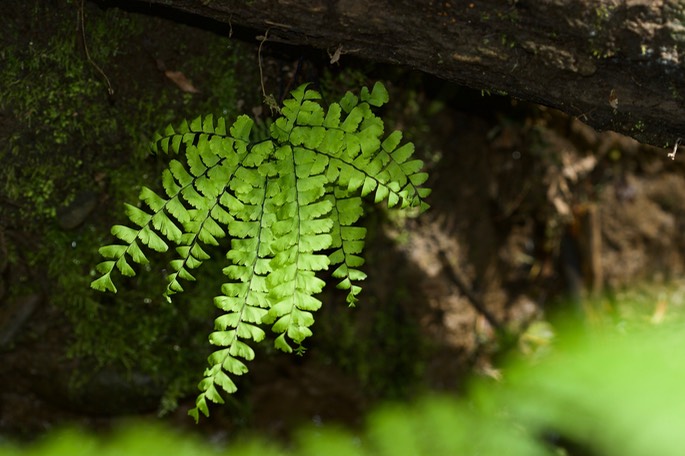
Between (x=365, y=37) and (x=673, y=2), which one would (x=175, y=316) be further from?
(x=673, y=2)

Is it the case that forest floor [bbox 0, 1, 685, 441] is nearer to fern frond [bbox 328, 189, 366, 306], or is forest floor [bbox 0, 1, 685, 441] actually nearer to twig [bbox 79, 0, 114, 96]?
twig [bbox 79, 0, 114, 96]

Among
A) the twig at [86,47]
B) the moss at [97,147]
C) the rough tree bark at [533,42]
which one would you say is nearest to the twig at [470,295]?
the moss at [97,147]

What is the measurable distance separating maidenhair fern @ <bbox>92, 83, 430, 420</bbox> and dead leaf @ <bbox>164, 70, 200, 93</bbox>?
1.83ft

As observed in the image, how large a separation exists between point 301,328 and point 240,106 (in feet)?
4.02

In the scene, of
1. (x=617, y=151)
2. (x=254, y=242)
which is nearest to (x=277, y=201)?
(x=254, y=242)

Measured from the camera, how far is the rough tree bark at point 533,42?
7.40 feet

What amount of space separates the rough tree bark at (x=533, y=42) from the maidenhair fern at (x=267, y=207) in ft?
0.96

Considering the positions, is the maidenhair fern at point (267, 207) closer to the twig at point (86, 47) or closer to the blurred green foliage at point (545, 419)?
the twig at point (86, 47)

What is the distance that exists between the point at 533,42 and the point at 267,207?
117 centimetres

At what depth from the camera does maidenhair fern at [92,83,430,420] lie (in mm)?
2568

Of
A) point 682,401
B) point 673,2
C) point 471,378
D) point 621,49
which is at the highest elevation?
point 673,2

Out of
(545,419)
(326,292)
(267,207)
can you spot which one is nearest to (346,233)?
(267,207)

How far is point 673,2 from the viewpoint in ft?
7.23

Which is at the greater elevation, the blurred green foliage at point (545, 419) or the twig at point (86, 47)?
the twig at point (86, 47)
